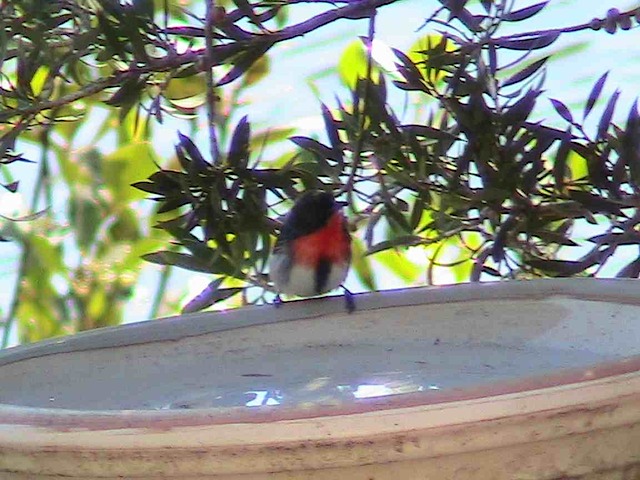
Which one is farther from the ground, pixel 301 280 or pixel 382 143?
pixel 382 143

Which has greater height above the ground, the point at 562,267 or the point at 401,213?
the point at 401,213

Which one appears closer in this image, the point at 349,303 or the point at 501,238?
the point at 349,303

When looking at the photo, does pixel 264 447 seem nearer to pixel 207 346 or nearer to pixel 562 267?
pixel 207 346

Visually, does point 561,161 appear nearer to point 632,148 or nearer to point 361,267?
point 632,148

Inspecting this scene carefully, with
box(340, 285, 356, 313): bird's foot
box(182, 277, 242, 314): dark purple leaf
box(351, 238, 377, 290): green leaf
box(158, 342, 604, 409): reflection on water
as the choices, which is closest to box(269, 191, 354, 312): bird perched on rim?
box(182, 277, 242, 314): dark purple leaf

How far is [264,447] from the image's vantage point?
66 cm

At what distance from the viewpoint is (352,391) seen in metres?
0.96

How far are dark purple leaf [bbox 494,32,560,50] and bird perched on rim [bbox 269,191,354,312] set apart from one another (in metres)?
0.42

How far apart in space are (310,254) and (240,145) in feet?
1.04

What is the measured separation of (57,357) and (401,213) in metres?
0.63

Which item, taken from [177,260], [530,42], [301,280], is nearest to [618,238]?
[530,42]

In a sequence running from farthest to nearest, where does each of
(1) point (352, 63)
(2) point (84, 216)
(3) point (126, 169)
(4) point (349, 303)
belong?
(2) point (84, 216) → (3) point (126, 169) → (1) point (352, 63) → (4) point (349, 303)

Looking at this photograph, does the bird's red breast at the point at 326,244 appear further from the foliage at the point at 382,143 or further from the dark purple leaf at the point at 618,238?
the dark purple leaf at the point at 618,238

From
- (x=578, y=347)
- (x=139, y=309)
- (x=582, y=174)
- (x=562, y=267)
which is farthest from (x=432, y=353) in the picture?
(x=139, y=309)
